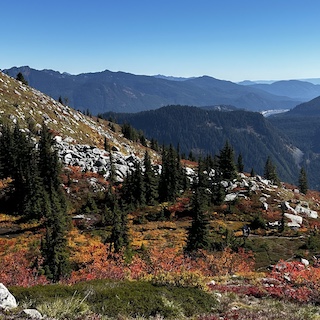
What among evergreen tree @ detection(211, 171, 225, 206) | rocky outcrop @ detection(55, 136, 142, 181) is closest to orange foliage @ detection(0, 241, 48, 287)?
rocky outcrop @ detection(55, 136, 142, 181)

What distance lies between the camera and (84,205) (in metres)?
65.9

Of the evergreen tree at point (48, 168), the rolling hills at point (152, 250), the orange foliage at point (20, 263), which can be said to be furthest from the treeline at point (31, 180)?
the orange foliage at point (20, 263)

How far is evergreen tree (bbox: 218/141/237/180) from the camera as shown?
85562 millimetres

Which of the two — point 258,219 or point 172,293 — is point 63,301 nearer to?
point 172,293

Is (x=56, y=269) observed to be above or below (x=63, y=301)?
below

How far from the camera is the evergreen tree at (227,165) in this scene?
8556 cm

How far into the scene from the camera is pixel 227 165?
86125 millimetres

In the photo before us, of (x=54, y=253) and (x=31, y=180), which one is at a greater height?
(x=31, y=180)

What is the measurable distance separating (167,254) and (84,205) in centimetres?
2972

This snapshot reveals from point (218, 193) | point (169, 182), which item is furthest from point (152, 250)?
point (218, 193)

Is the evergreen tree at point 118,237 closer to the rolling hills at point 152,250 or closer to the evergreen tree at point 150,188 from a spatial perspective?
the rolling hills at point 152,250

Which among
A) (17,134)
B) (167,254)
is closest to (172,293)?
(167,254)

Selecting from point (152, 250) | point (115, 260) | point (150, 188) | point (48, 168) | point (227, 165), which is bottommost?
point (152, 250)

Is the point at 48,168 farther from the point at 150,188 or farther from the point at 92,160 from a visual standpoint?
the point at 150,188
